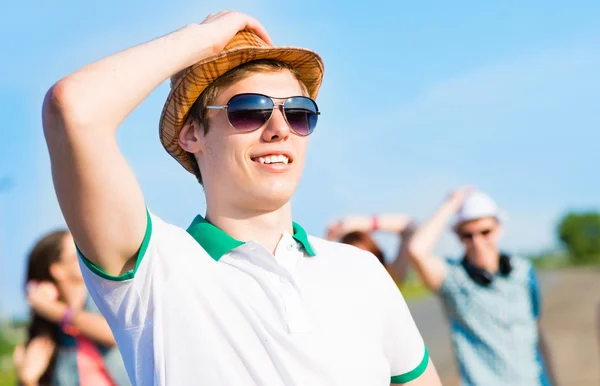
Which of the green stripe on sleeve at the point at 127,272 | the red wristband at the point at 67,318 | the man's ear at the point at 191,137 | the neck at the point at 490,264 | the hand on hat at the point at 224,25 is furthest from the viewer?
the neck at the point at 490,264

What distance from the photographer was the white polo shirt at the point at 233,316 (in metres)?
2.03

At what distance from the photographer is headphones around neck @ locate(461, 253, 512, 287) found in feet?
18.2

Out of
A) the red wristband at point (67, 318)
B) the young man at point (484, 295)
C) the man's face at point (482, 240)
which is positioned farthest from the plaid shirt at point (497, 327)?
the red wristband at point (67, 318)

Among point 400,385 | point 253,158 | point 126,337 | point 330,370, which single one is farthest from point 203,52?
point 400,385

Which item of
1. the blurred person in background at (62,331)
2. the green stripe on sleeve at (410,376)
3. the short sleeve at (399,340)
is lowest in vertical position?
the blurred person in background at (62,331)

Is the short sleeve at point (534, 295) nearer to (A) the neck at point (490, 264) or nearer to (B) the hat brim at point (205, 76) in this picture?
(A) the neck at point (490, 264)

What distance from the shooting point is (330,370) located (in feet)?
6.93

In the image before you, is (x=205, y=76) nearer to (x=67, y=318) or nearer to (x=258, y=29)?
(x=258, y=29)

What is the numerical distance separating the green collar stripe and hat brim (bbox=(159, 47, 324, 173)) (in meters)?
0.29

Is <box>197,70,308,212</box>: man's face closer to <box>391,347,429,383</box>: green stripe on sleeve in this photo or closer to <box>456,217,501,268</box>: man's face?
<box>391,347,429,383</box>: green stripe on sleeve

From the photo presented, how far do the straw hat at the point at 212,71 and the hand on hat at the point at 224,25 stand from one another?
0.05 metres

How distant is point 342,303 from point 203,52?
0.79 metres

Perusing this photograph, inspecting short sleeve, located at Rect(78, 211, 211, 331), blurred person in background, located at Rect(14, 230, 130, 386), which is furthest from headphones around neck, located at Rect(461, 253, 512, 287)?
short sleeve, located at Rect(78, 211, 211, 331)

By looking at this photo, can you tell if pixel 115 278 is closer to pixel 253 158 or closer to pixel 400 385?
pixel 253 158
